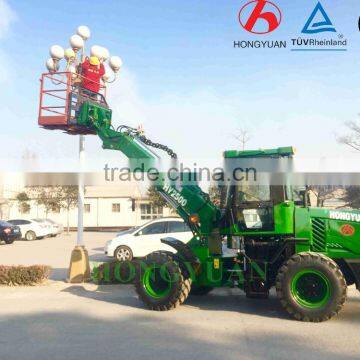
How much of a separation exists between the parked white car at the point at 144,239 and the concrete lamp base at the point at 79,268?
4559 mm

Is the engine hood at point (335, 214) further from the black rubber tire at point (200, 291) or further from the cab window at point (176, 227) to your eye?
the cab window at point (176, 227)

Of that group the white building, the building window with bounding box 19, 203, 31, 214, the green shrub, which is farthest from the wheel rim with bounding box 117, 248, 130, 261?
the building window with bounding box 19, 203, 31, 214

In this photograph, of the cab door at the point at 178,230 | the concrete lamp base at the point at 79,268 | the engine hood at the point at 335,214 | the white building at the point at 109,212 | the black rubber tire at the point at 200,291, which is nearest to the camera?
the engine hood at the point at 335,214

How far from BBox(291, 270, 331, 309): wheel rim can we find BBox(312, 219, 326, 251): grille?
656mm

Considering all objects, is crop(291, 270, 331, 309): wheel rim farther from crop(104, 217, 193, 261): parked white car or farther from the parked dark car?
the parked dark car

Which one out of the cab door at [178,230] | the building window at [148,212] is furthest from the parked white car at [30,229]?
the cab door at [178,230]

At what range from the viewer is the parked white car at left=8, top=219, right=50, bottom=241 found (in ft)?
93.5

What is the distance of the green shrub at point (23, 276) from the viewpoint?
1079 centimetres

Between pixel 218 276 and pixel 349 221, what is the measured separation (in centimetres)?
264

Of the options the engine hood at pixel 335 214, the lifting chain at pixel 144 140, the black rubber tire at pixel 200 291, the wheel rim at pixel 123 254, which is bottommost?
the black rubber tire at pixel 200 291

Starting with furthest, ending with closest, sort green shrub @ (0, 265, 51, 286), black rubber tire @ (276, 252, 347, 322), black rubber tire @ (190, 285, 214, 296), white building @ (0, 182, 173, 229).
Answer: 1. white building @ (0, 182, 173, 229)
2. green shrub @ (0, 265, 51, 286)
3. black rubber tire @ (190, 285, 214, 296)
4. black rubber tire @ (276, 252, 347, 322)

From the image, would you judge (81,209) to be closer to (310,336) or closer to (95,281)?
(95,281)

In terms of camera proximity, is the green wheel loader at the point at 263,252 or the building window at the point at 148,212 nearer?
the green wheel loader at the point at 263,252

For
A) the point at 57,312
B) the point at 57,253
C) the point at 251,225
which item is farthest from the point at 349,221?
the point at 57,253
